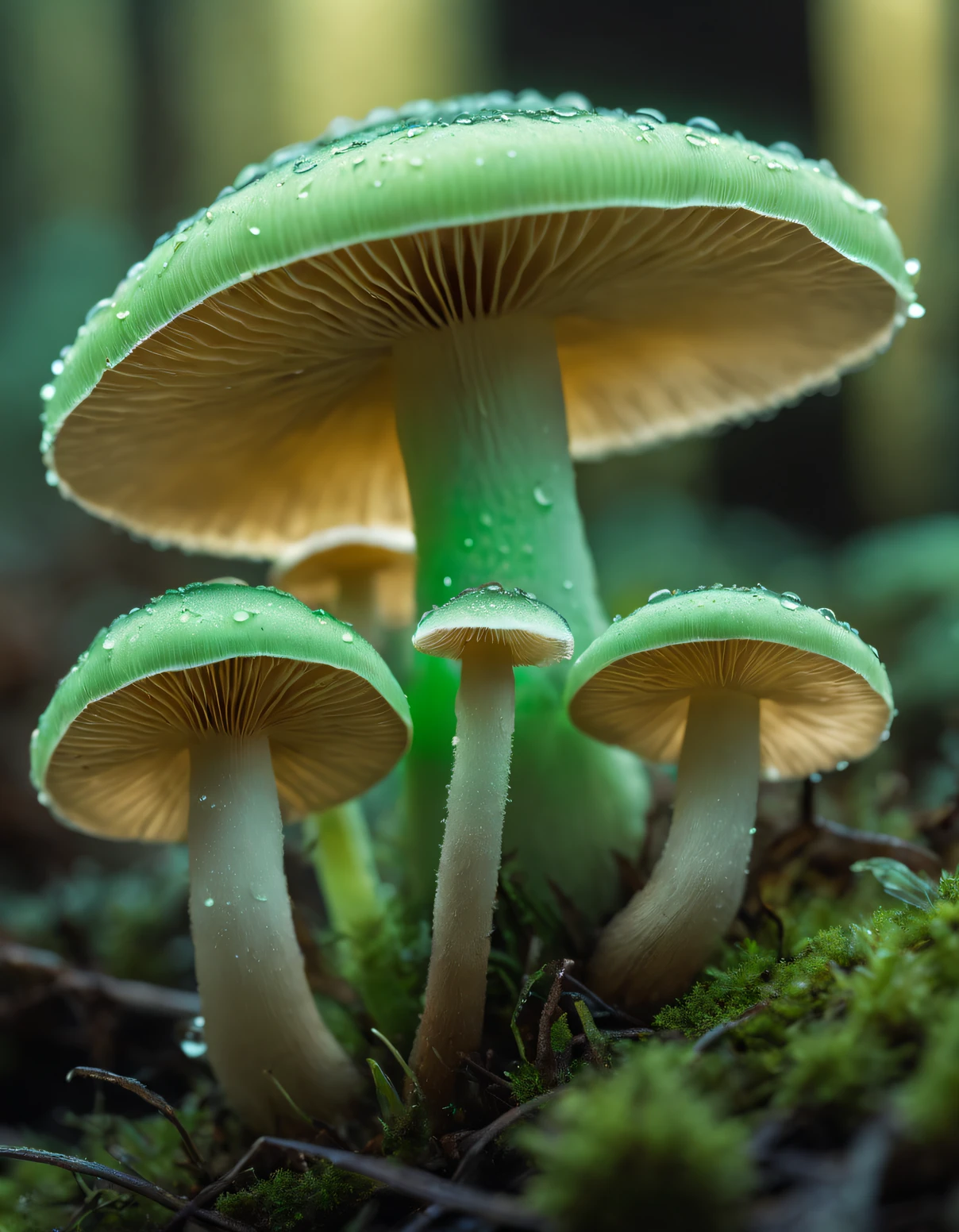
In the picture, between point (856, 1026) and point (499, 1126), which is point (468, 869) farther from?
point (856, 1026)

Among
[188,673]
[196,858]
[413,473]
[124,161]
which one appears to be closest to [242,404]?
[413,473]

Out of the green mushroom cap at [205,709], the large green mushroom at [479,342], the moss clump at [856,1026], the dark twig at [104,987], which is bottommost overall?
the dark twig at [104,987]

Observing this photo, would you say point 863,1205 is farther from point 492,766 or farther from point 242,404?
point 242,404

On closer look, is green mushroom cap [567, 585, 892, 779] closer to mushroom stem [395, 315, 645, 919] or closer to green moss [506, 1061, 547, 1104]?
mushroom stem [395, 315, 645, 919]

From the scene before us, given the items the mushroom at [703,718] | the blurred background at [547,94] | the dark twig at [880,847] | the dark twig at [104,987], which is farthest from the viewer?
the blurred background at [547,94]

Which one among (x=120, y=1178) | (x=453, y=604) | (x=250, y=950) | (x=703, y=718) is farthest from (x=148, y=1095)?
(x=703, y=718)

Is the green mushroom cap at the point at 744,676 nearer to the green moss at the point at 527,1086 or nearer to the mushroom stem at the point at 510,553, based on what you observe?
the mushroom stem at the point at 510,553

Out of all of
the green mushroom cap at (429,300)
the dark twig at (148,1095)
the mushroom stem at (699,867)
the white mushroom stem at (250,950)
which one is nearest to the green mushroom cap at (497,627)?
the mushroom stem at (699,867)

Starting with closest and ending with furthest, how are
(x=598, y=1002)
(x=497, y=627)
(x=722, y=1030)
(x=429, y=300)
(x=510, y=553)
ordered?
(x=722, y=1030)
(x=497, y=627)
(x=598, y=1002)
(x=429, y=300)
(x=510, y=553)
